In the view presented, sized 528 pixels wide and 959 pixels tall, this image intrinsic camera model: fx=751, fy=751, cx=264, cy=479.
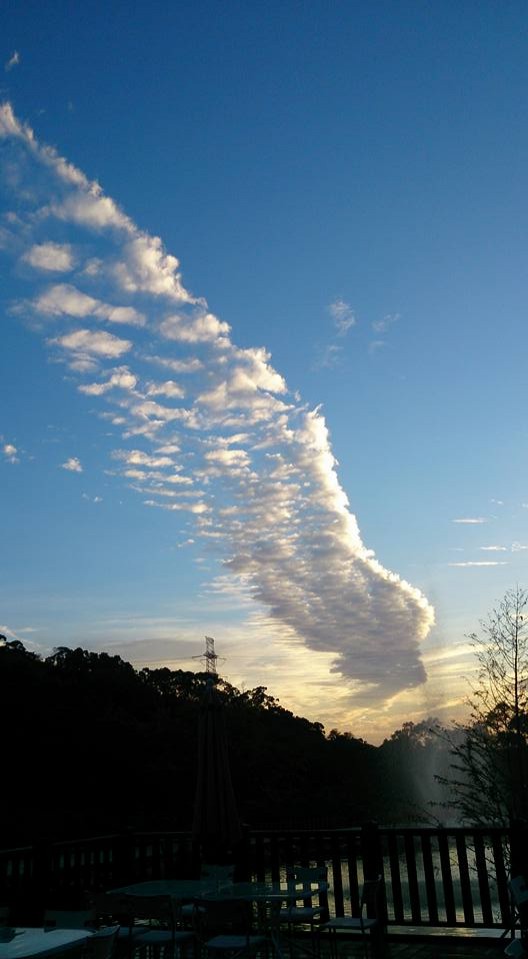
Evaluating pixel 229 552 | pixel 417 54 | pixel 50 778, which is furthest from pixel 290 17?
pixel 50 778

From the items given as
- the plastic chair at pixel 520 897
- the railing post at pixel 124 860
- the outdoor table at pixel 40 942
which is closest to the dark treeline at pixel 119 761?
the railing post at pixel 124 860

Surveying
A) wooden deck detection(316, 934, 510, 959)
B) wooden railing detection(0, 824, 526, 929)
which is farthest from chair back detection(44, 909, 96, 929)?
wooden deck detection(316, 934, 510, 959)

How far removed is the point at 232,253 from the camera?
473 inches

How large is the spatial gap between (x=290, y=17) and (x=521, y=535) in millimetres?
9025

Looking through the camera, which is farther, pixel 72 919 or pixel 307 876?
pixel 307 876

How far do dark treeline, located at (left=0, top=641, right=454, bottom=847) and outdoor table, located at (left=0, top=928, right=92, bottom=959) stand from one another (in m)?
19.7

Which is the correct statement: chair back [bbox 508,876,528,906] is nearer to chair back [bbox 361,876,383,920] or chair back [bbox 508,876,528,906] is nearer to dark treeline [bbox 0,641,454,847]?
chair back [bbox 361,876,383,920]

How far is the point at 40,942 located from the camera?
15.0 feet

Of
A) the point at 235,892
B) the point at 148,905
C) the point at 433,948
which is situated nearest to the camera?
the point at 148,905

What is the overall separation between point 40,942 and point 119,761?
80.6ft

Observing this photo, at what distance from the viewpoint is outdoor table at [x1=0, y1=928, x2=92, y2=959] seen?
4281mm

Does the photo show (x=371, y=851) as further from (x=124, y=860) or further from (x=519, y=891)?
(x=124, y=860)

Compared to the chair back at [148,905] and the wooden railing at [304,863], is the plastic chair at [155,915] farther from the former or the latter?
the wooden railing at [304,863]

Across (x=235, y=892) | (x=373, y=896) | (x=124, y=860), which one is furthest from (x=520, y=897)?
(x=124, y=860)
